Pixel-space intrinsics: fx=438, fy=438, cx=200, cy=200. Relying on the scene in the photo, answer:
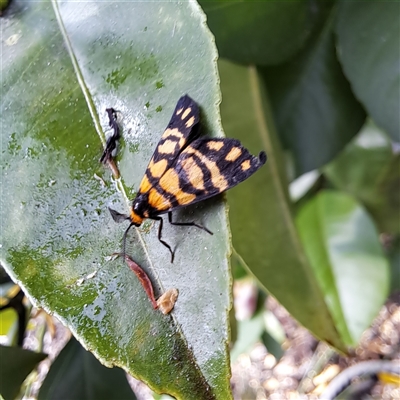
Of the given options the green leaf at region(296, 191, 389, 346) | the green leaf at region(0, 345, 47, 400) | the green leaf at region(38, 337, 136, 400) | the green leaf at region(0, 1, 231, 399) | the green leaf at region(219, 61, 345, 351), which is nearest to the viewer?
the green leaf at region(0, 1, 231, 399)

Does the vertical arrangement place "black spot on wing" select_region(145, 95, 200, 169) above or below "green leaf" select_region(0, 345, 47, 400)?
above

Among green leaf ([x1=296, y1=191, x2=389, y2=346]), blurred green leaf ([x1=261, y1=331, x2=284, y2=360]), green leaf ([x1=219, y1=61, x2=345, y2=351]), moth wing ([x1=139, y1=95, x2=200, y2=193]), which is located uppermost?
moth wing ([x1=139, y1=95, x2=200, y2=193])

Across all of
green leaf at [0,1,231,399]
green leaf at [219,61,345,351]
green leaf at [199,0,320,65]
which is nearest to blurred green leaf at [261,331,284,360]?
green leaf at [219,61,345,351]

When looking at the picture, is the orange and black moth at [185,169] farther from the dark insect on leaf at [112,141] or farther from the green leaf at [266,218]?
the green leaf at [266,218]

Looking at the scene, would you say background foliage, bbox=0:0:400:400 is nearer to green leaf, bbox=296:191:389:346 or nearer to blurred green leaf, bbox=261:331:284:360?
green leaf, bbox=296:191:389:346

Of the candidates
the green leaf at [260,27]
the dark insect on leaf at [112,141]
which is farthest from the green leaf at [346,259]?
the dark insect on leaf at [112,141]

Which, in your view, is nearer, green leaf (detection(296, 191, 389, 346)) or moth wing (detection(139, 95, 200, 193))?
moth wing (detection(139, 95, 200, 193))

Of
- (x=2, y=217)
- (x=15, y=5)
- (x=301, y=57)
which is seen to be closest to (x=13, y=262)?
(x=2, y=217)
